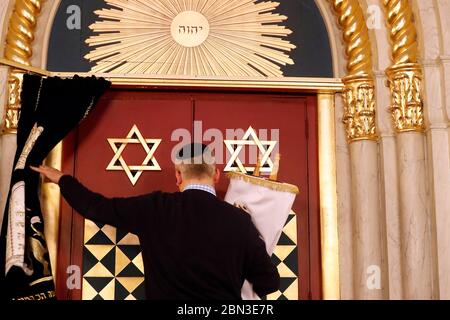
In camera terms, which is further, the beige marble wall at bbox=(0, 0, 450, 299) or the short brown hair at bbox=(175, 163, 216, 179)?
the beige marble wall at bbox=(0, 0, 450, 299)

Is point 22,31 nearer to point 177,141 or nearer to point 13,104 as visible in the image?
point 13,104

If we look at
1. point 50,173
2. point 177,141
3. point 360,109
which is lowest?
point 50,173

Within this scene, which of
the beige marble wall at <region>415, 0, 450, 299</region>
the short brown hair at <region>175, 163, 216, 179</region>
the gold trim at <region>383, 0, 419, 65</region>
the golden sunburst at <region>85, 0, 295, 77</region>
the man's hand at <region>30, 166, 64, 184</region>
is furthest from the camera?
the golden sunburst at <region>85, 0, 295, 77</region>

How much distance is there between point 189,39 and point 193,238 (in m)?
1.84

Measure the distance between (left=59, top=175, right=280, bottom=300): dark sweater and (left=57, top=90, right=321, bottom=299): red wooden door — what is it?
94cm

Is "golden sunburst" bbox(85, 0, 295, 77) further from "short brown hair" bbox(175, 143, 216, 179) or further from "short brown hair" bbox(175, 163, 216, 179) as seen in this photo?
"short brown hair" bbox(175, 163, 216, 179)

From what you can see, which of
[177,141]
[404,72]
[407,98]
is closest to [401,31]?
[404,72]

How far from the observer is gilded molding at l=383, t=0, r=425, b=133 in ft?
16.1

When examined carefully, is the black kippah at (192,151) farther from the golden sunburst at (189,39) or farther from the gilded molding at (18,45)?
the gilded molding at (18,45)

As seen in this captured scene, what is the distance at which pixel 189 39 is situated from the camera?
533 cm

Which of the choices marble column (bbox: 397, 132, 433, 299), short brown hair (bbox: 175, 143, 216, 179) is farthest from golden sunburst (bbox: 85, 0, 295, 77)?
short brown hair (bbox: 175, 143, 216, 179)

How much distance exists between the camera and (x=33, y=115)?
480 cm

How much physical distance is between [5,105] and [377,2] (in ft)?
8.15

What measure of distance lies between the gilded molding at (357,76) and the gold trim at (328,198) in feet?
0.40
